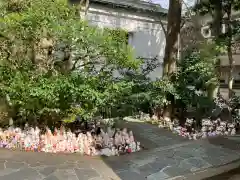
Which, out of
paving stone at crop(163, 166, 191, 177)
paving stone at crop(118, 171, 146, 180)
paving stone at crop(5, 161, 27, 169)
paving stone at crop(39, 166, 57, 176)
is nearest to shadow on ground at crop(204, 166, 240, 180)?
paving stone at crop(163, 166, 191, 177)

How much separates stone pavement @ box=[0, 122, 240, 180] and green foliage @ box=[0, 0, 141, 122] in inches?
42.9

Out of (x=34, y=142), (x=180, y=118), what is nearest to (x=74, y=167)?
(x=34, y=142)

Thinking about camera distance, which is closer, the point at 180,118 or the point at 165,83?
the point at 165,83

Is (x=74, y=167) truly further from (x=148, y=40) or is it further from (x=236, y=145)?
(x=148, y=40)

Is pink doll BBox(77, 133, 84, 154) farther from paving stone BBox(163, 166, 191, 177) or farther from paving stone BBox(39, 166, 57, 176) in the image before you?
paving stone BBox(163, 166, 191, 177)

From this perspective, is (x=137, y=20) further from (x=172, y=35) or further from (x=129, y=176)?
(x=129, y=176)

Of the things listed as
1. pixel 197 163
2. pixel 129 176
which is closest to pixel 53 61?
pixel 129 176

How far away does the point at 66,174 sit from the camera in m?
4.73

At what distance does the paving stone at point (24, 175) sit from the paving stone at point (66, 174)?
31 centimetres

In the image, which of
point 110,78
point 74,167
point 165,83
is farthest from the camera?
point 165,83

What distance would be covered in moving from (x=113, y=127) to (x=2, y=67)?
3.00 m

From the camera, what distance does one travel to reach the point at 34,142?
5.82m

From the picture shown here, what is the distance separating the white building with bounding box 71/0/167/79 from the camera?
44.4 feet

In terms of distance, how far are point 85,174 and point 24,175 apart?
100 centimetres
